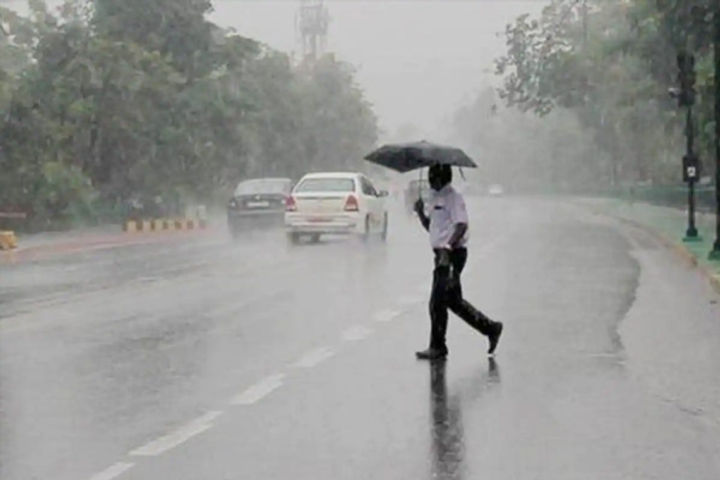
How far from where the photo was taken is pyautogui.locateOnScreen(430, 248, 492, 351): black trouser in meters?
12.4

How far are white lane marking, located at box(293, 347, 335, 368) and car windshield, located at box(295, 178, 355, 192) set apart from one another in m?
21.0

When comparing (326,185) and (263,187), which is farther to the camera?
(263,187)

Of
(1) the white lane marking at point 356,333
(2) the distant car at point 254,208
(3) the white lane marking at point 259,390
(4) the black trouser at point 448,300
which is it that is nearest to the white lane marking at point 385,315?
(1) the white lane marking at point 356,333

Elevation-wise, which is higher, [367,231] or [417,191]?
[417,191]

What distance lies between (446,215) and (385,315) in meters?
4.30

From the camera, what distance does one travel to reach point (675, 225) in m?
44.1

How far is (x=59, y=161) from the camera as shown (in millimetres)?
44312

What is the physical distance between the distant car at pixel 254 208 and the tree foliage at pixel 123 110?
5.10 metres

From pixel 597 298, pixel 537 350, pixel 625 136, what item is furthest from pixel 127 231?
pixel 625 136

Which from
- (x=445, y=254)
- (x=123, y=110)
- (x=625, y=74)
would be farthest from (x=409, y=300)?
(x=625, y=74)

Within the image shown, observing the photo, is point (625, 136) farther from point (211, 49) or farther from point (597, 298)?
point (597, 298)

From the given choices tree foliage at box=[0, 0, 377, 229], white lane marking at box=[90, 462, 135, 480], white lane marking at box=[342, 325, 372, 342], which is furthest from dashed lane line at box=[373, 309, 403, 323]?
tree foliage at box=[0, 0, 377, 229]

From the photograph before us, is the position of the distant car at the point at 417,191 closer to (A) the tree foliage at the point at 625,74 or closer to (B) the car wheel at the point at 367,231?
(B) the car wheel at the point at 367,231

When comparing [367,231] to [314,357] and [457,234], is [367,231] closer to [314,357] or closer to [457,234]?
[314,357]
